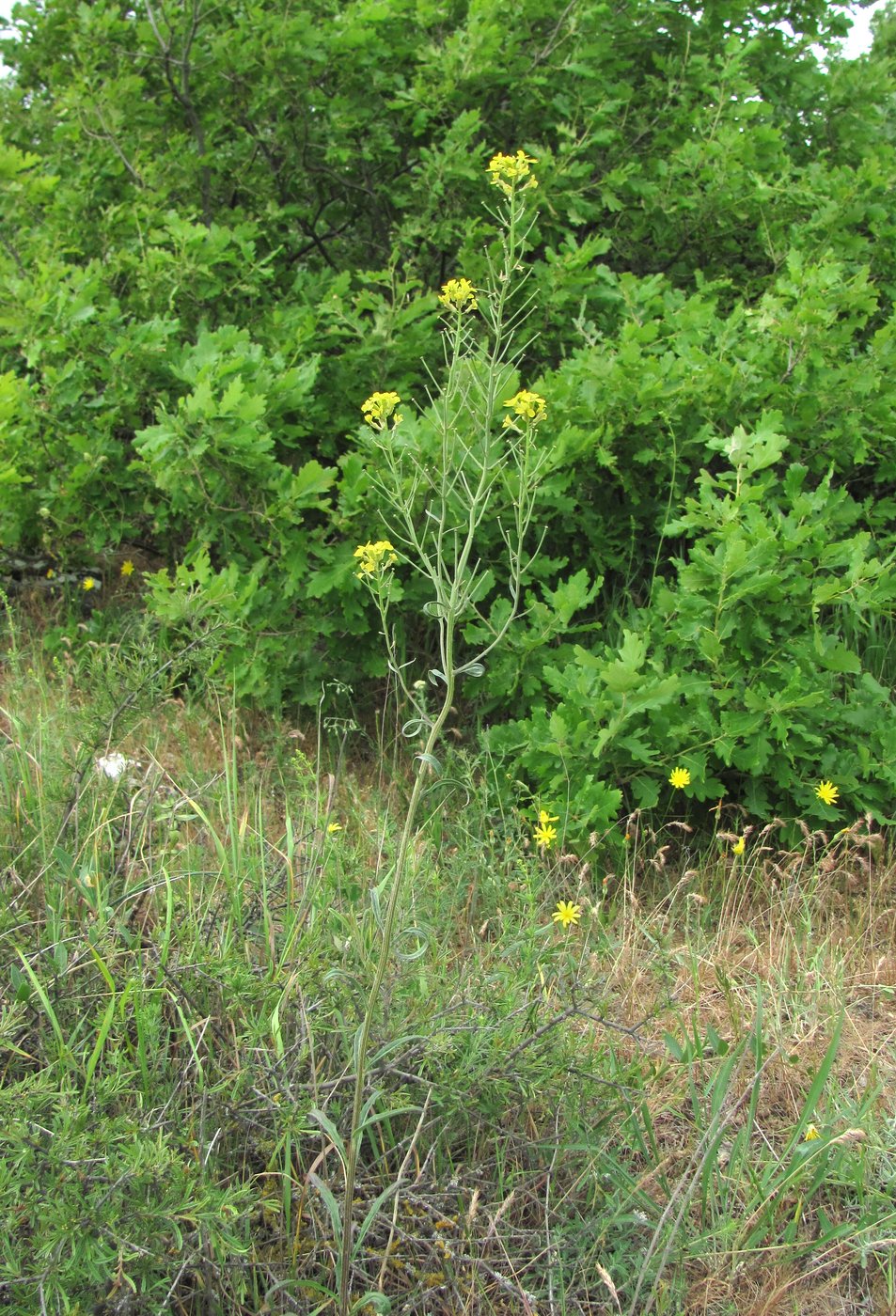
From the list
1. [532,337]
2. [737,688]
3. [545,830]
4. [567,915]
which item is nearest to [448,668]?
[567,915]

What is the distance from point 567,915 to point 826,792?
2.86 ft

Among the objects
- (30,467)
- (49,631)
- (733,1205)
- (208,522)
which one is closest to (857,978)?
(733,1205)

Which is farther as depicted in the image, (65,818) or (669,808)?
(669,808)

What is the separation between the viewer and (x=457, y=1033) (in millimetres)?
1977

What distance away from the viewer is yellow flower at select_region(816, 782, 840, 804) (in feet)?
9.57

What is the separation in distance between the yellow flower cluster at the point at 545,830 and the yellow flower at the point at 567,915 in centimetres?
22

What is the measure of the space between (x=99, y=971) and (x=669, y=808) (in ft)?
5.34

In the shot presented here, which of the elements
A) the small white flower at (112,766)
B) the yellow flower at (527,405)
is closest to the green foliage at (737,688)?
the small white flower at (112,766)

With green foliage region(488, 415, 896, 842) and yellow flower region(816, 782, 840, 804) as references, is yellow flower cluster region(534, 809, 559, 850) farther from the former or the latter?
yellow flower region(816, 782, 840, 804)

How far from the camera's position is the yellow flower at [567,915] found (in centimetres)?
245

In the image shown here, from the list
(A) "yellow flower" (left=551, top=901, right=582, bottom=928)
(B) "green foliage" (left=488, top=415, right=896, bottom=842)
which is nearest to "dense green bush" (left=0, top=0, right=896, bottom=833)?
(B) "green foliage" (left=488, top=415, right=896, bottom=842)

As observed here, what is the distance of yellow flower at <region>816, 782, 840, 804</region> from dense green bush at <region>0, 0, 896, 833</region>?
0.06m

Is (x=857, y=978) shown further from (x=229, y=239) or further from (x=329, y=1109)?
(x=229, y=239)

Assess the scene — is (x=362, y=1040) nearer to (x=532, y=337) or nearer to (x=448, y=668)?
(x=448, y=668)
